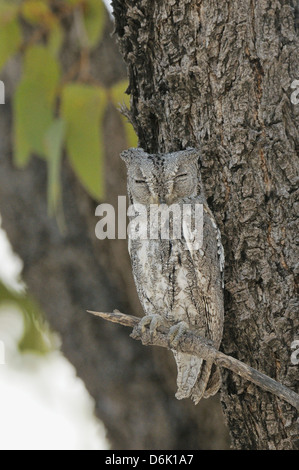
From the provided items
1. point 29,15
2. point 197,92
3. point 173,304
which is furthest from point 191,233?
point 29,15

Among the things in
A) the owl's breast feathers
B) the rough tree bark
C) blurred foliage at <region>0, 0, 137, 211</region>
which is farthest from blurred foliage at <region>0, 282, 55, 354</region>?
the owl's breast feathers

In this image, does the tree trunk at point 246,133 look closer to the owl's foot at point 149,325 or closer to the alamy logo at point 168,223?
the alamy logo at point 168,223

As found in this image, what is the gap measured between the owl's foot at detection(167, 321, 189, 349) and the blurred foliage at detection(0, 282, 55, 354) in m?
1.43

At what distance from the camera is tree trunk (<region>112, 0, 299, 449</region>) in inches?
83.9

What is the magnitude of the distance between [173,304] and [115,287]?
123cm

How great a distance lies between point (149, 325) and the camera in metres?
2.25

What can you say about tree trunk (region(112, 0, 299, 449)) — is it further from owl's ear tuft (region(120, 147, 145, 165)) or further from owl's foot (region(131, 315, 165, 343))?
owl's foot (region(131, 315, 165, 343))

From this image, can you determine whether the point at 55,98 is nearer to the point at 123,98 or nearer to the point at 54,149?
the point at 123,98

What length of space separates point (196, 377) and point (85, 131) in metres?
0.98

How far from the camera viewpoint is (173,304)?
231cm

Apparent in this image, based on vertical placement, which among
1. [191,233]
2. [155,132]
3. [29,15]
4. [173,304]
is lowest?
[173,304]

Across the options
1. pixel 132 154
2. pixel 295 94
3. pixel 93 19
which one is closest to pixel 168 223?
pixel 132 154
